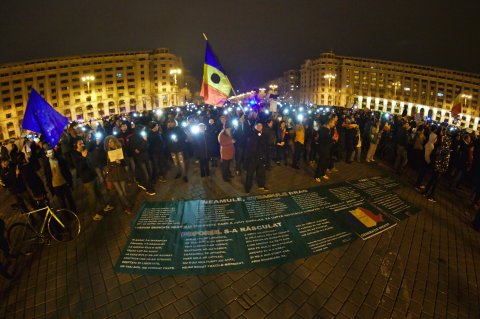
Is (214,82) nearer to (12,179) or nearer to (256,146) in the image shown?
(256,146)

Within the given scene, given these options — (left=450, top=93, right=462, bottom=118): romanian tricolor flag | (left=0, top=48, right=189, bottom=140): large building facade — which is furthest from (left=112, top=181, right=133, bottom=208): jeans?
(left=0, top=48, right=189, bottom=140): large building facade

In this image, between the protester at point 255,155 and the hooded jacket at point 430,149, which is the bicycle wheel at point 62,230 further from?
the hooded jacket at point 430,149

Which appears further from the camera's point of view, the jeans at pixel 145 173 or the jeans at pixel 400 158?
the jeans at pixel 400 158

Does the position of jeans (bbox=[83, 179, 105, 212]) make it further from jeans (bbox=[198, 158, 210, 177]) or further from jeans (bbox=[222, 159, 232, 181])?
jeans (bbox=[222, 159, 232, 181])

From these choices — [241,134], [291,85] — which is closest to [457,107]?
[241,134]

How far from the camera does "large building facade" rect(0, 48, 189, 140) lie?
7788cm

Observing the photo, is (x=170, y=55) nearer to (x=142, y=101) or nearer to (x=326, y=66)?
(x=142, y=101)

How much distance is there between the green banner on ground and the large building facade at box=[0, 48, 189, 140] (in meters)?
78.0

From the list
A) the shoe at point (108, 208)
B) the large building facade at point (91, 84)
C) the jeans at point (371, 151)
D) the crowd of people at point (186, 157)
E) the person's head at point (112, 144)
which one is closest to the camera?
the crowd of people at point (186, 157)

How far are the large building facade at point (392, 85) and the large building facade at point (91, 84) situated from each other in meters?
71.1

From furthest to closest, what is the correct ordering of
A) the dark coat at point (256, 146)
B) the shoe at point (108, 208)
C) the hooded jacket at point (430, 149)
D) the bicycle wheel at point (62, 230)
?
the hooded jacket at point (430, 149) → the dark coat at point (256, 146) → the shoe at point (108, 208) → the bicycle wheel at point (62, 230)

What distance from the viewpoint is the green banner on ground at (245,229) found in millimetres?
5062

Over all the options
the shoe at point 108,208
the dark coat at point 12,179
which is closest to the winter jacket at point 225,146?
the shoe at point 108,208

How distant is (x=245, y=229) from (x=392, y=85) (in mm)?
129636
